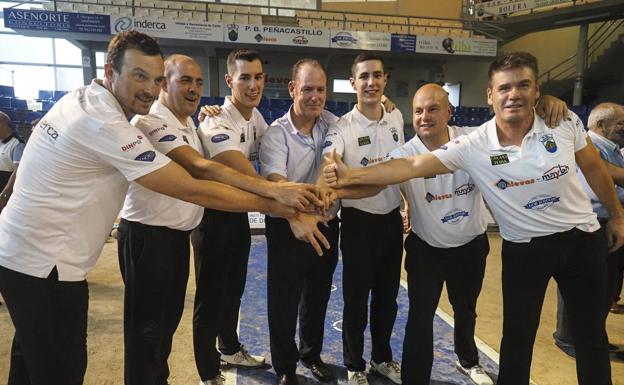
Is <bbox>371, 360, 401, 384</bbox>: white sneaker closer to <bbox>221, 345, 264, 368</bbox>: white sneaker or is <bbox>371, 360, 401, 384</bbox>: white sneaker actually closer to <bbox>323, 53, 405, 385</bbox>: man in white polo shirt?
<bbox>323, 53, 405, 385</bbox>: man in white polo shirt

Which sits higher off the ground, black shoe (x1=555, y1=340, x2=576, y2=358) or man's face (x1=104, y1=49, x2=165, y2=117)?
man's face (x1=104, y1=49, x2=165, y2=117)

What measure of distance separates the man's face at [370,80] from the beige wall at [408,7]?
14.8m

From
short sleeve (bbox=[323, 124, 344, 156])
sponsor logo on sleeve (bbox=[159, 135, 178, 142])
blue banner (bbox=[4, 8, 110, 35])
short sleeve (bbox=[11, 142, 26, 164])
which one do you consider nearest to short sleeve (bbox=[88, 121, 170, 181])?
sponsor logo on sleeve (bbox=[159, 135, 178, 142])

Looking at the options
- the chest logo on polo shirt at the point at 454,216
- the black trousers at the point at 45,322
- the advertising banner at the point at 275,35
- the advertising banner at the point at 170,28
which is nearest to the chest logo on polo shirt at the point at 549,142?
the chest logo on polo shirt at the point at 454,216

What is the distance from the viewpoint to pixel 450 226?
255 centimetres

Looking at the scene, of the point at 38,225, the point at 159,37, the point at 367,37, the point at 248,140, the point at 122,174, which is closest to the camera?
the point at 38,225

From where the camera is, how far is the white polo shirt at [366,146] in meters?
2.81

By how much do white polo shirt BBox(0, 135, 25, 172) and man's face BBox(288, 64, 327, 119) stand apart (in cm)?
376

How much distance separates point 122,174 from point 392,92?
16.0 m

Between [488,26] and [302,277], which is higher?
[488,26]

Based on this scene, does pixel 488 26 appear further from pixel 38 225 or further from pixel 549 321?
pixel 38 225

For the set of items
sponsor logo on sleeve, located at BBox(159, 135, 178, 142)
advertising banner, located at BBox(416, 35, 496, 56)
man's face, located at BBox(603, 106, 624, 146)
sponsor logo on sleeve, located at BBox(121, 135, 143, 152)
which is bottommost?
sponsor logo on sleeve, located at BBox(121, 135, 143, 152)

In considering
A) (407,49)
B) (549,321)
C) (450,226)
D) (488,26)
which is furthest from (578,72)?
(450,226)

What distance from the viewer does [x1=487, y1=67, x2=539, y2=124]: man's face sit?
218 centimetres
